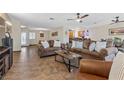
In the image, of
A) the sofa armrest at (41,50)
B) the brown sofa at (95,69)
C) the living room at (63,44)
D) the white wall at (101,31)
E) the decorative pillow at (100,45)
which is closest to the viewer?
the living room at (63,44)

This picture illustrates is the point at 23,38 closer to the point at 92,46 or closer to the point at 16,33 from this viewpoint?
the point at 16,33

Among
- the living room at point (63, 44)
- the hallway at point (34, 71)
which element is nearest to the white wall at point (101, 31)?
the living room at point (63, 44)

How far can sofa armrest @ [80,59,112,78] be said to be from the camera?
167 cm

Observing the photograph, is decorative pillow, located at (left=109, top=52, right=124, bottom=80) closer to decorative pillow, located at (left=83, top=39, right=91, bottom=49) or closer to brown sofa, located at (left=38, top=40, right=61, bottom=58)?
decorative pillow, located at (left=83, top=39, right=91, bottom=49)

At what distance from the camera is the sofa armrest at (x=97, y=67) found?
5.49 feet

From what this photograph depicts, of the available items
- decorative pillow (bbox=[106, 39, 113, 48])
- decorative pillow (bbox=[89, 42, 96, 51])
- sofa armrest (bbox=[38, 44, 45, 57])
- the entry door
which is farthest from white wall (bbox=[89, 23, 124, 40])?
sofa armrest (bbox=[38, 44, 45, 57])

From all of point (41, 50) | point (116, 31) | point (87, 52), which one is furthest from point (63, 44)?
point (116, 31)

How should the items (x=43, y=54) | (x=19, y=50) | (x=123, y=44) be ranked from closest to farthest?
(x=123, y=44) → (x=19, y=50) → (x=43, y=54)

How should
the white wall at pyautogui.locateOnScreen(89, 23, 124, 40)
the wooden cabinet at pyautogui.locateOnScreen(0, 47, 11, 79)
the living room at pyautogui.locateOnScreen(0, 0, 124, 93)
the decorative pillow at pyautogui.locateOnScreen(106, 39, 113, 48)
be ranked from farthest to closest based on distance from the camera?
the decorative pillow at pyautogui.locateOnScreen(106, 39, 113, 48) < the white wall at pyautogui.locateOnScreen(89, 23, 124, 40) < the wooden cabinet at pyautogui.locateOnScreen(0, 47, 11, 79) < the living room at pyautogui.locateOnScreen(0, 0, 124, 93)

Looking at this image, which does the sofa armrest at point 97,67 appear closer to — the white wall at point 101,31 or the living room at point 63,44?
A: the living room at point 63,44
